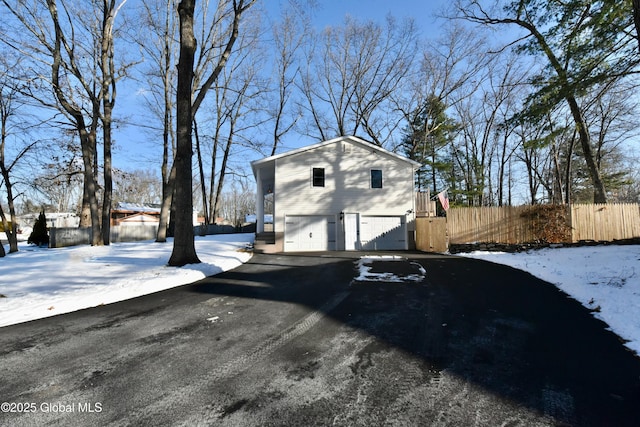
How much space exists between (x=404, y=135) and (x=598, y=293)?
73.5 ft

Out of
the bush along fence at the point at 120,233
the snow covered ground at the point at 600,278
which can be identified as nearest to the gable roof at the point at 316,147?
the bush along fence at the point at 120,233

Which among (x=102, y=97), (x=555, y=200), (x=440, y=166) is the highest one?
(x=102, y=97)

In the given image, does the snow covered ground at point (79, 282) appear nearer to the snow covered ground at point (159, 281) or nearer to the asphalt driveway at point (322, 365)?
the snow covered ground at point (159, 281)

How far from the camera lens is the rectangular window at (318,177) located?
1511 cm

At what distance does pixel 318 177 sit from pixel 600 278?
1145cm

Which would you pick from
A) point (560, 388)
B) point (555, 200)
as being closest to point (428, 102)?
point (555, 200)

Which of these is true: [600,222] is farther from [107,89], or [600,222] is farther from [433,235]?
[107,89]

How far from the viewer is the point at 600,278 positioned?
5.84 m

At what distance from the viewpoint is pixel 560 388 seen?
232 centimetres

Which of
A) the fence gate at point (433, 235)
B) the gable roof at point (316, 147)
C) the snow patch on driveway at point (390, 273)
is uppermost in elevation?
the gable roof at point (316, 147)

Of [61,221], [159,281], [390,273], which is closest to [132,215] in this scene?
[61,221]

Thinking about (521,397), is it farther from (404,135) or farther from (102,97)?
(404,135)

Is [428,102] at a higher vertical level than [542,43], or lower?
higher

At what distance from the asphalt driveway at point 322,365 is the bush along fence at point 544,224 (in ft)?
30.2
